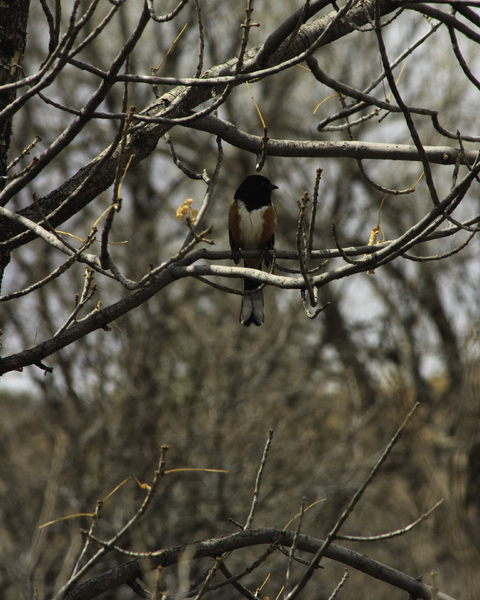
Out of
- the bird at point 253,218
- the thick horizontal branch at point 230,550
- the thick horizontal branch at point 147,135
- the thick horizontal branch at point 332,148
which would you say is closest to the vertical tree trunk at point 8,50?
the thick horizontal branch at point 147,135

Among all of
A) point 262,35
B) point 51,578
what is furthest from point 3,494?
point 262,35

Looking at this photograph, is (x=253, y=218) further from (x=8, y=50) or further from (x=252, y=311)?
(x=8, y=50)

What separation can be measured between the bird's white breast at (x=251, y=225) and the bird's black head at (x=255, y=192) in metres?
0.08

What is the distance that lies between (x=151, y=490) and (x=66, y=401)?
8416 millimetres

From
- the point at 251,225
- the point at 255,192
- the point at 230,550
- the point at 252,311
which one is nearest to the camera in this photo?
the point at 230,550

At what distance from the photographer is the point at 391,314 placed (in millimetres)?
12359

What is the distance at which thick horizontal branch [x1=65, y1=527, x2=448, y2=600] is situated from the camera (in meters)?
2.14

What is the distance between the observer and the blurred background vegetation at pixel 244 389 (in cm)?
819

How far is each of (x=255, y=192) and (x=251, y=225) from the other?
1.38 ft

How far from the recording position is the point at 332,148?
2.60 metres

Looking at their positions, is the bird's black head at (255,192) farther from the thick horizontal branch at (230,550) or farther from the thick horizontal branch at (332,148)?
the thick horizontal branch at (230,550)

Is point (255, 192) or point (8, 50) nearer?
point (8, 50)

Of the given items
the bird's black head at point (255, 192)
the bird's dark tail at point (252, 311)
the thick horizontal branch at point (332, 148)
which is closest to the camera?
the thick horizontal branch at point (332, 148)

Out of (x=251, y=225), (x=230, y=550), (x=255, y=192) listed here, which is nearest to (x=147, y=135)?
(x=230, y=550)
